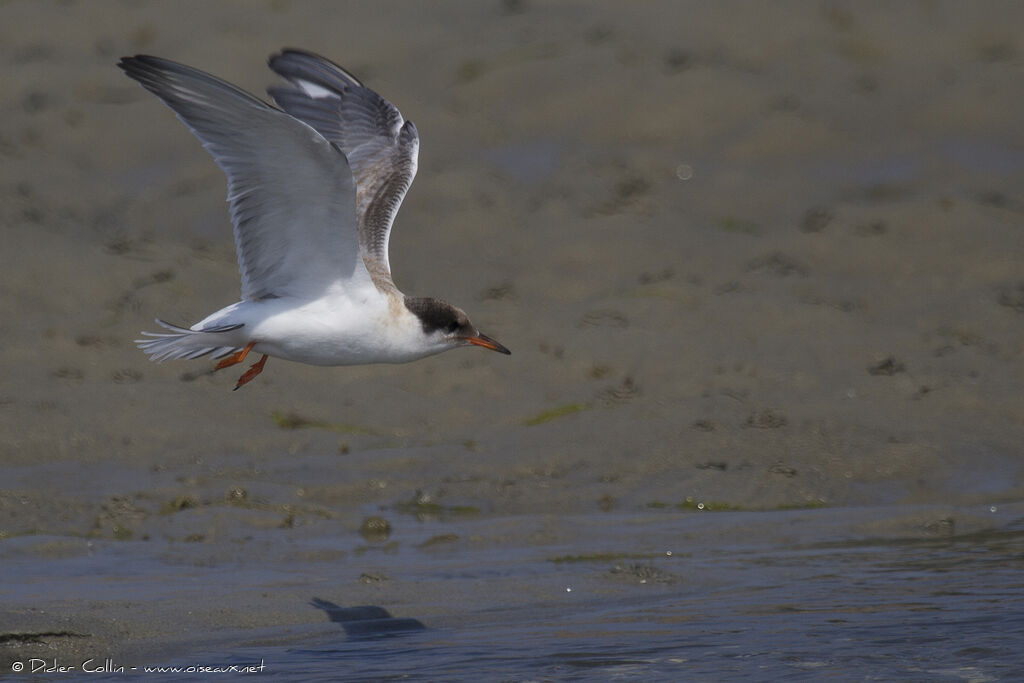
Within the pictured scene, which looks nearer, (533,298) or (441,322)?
(441,322)

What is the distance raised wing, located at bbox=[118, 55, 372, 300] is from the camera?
5695 mm

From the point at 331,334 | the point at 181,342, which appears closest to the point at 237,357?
the point at 181,342

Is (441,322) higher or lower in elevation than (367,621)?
higher

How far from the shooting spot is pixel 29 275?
32.6ft

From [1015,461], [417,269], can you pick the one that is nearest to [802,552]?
[1015,461]

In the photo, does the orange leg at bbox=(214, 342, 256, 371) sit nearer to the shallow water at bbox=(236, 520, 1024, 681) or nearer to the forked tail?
the forked tail

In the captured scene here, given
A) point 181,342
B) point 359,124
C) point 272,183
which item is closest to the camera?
Result: point 272,183

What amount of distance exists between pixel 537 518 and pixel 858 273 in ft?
12.9

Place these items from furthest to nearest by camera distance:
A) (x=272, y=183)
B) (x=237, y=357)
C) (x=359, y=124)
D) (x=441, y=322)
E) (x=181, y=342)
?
(x=359, y=124) → (x=441, y=322) → (x=237, y=357) → (x=181, y=342) → (x=272, y=183)

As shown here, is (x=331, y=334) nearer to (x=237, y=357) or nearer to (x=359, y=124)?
(x=237, y=357)

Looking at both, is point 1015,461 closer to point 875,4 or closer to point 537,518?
point 537,518

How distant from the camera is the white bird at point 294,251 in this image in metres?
5.79

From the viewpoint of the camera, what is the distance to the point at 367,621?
652cm

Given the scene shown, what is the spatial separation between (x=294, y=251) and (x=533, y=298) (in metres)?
3.76
